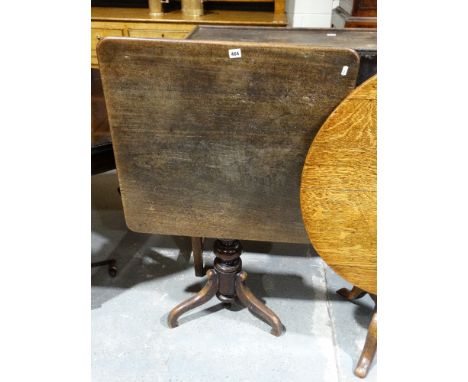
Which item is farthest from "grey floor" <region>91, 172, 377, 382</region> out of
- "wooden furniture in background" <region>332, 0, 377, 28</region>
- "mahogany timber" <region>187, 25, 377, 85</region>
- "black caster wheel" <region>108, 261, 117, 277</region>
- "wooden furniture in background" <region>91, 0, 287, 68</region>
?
"wooden furniture in background" <region>91, 0, 287, 68</region>

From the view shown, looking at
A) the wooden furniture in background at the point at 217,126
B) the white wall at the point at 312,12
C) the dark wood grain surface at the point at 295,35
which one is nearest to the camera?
the wooden furniture in background at the point at 217,126

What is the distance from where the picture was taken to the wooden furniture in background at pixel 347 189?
3.64ft

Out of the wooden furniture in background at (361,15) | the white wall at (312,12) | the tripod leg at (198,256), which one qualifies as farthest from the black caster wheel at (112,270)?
the white wall at (312,12)

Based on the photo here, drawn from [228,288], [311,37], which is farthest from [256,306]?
[311,37]

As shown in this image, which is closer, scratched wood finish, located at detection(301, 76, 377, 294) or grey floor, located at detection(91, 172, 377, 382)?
scratched wood finish, located at detection(301, 76, 377, 294)

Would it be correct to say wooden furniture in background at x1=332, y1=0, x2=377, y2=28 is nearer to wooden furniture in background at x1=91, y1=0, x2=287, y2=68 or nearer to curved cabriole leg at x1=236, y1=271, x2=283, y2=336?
wooden furniture in background at x1=91, y1=0, x2=287, y2=68

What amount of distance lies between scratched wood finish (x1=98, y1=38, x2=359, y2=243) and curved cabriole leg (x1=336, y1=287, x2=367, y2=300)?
528 millimetres

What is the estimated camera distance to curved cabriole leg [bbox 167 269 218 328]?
1.67m

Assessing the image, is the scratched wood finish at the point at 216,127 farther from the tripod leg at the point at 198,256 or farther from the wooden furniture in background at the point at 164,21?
the wooden furniture in background at the point at 164,21

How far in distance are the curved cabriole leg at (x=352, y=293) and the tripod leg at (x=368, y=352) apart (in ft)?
0.86

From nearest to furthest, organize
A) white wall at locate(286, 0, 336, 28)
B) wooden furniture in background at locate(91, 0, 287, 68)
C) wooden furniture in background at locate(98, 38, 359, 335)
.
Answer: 1. wooden furniture in background at locate(98, 38, 359, 335)
2. white wall at locate(286, 0, 336, 28)
3. wooden furniture in background at locate(91, 0, 287, 68)

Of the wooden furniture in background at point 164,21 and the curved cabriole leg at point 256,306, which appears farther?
the wooden furniture in background at point 164,21

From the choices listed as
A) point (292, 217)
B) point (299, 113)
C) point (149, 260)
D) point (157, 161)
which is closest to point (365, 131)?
point (299, 113)

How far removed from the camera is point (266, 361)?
5.11 feet
